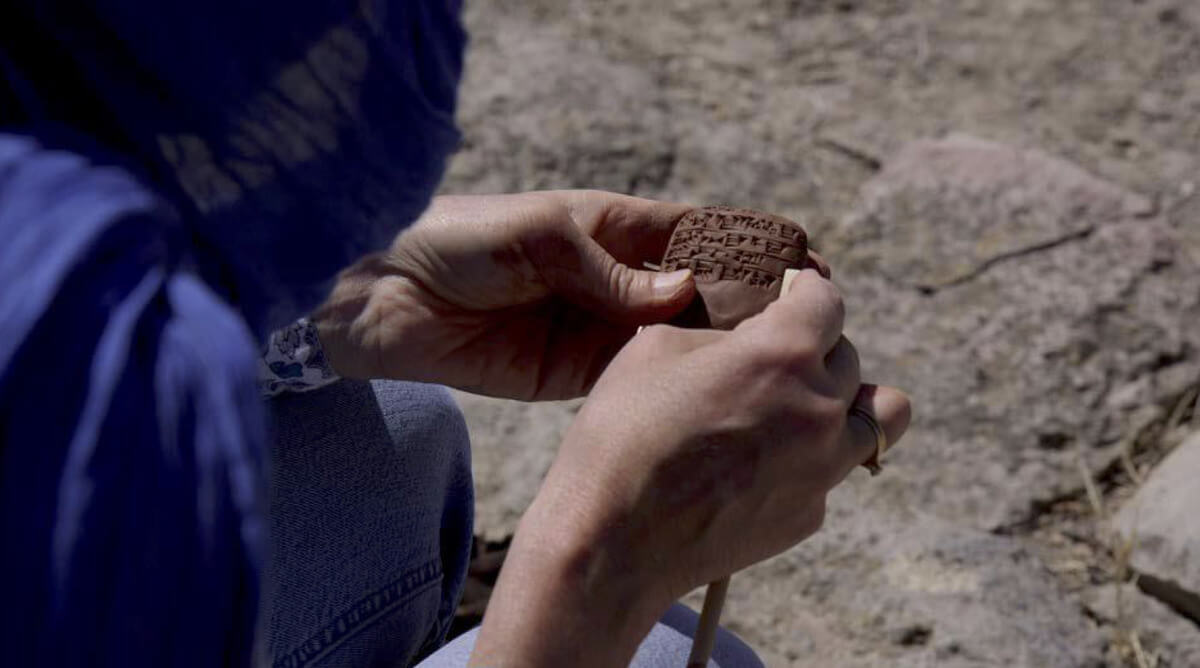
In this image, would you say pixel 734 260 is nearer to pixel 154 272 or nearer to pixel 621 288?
pixel 621 288

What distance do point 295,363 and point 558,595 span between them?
42 centimetres

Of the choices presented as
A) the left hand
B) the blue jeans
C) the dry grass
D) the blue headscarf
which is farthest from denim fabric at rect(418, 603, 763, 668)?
the dry grass

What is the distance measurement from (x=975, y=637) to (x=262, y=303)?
1101 millimetres

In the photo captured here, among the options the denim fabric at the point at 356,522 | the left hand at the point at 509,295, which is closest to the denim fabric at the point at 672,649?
the denim fabric at the point at 356,522

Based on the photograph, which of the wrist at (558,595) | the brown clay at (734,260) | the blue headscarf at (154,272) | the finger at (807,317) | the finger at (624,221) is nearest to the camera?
the blue headscarf at (154,272)

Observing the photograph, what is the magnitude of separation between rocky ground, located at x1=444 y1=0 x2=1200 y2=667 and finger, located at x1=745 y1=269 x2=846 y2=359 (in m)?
0.70

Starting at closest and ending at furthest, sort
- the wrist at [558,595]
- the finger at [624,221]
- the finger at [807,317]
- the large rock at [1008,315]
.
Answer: the wrist at [558,595], the finger at [807,317], the finger at [624,221], the large rock at [1008,315]

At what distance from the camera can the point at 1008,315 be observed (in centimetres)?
206

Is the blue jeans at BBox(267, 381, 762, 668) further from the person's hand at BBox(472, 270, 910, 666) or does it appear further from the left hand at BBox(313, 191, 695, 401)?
the person's hand at BBox(472, 270, 910, 666)

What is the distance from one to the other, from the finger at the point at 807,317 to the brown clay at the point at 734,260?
0.06 m

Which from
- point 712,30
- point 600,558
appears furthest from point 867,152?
point 600,558

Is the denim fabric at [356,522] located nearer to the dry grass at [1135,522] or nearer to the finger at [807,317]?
the finger at [807,317]

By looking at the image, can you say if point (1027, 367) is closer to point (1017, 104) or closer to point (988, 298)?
point (988, 298)

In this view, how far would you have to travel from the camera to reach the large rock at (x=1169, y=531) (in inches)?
64.8
